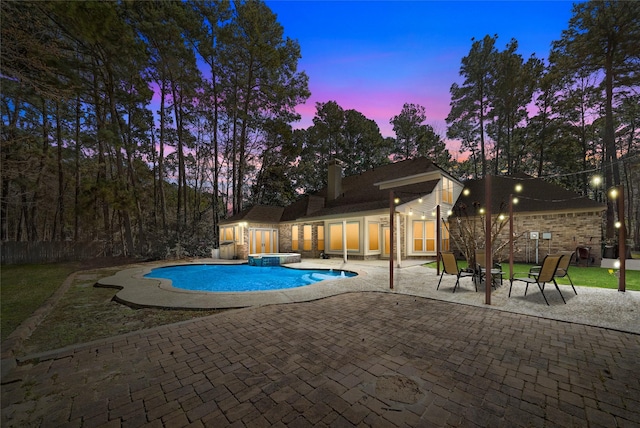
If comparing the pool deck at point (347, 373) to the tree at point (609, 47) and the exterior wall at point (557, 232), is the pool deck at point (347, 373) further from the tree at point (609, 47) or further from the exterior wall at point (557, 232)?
the tree at point (609, 47)

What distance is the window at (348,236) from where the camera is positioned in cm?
1345

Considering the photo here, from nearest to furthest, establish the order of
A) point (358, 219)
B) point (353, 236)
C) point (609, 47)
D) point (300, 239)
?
1. point (609, 47)
2. point (358, 219)
3. point (353, 236)
4. point (300, 239)

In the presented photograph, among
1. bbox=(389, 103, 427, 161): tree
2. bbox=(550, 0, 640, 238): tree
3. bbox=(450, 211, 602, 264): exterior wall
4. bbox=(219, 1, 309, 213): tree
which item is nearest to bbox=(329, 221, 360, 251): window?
bbox=(450, 211, 602, 264): exterior wall

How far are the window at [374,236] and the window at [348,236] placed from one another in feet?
2.14

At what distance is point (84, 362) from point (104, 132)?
48.1ft

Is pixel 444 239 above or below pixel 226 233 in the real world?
below

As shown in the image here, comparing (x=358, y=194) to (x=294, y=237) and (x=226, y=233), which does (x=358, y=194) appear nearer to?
(x=294, y=237)

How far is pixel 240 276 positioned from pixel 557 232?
1436 cm

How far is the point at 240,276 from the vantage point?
10.3m

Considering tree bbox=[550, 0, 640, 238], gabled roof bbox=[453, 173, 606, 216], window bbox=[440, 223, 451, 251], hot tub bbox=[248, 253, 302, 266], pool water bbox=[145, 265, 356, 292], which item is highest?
tree bbox=[550, 0, 640, 238]

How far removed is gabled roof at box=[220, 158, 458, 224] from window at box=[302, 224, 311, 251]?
0.80 meters

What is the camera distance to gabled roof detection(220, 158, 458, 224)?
565 inches

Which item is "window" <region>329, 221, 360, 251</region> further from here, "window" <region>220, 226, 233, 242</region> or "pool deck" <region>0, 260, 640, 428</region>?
"pool deck" <region>0, 260, 640, 428</region>

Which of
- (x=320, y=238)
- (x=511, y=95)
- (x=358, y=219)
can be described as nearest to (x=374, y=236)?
(x=358, y=219)
